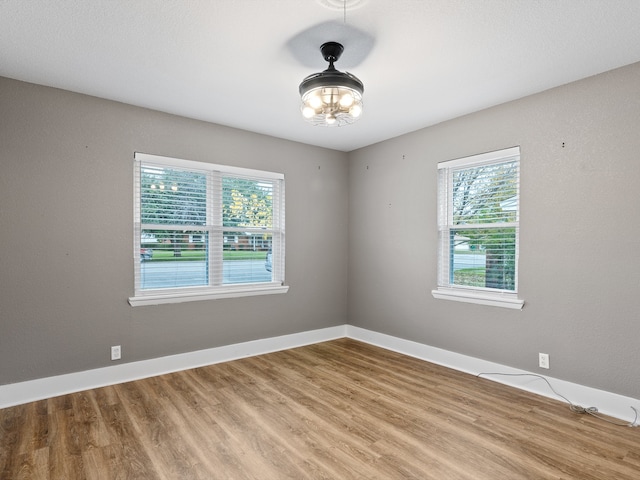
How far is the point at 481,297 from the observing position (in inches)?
144

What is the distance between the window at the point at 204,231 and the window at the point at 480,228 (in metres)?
1.97

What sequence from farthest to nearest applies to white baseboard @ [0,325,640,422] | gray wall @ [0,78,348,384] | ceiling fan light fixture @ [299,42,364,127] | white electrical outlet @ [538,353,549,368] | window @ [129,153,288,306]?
window @ [129,153,288,306] < white electrical outlet @ [538,353,549,368] < gray wall @ [0,78,348,384] < white baseboard @ [0,325,640,422] < ceiling fan light fixture @ [299,42,364,127]

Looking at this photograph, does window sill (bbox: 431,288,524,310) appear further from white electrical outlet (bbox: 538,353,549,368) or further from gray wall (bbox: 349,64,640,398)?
white electrical outlet (bbox: 538,353,549,368)

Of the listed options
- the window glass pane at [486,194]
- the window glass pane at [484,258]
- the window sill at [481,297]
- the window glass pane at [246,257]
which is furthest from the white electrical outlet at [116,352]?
the window glass pane at [486,194]

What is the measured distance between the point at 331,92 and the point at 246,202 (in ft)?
7.14

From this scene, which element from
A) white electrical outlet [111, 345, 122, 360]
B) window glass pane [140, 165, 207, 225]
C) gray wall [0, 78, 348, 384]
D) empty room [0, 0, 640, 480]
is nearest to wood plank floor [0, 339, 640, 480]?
empty room [0, 0, 640, 480]

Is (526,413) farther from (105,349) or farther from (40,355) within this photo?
(40,355)

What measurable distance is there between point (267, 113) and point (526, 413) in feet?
11.6

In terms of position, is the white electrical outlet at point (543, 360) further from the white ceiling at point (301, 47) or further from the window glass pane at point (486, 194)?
the white ceiling at point (301, 47)

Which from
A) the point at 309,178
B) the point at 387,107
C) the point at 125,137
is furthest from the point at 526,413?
the point at 125,137

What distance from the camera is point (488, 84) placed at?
309 cm

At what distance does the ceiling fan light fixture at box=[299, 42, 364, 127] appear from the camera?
7.80 ft

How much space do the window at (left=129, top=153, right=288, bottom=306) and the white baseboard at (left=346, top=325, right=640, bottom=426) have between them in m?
1.55

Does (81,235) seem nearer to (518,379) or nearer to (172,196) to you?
(172,196)
